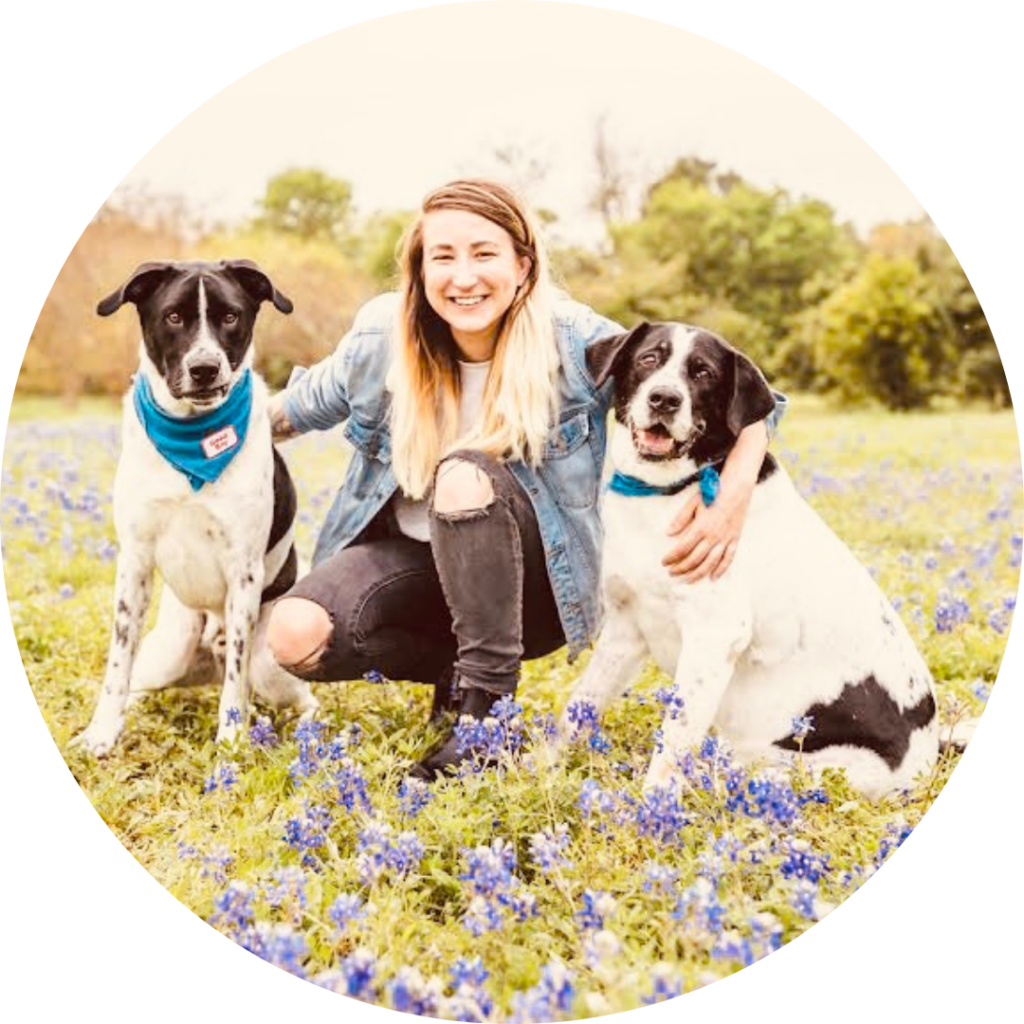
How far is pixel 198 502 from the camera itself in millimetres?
3883

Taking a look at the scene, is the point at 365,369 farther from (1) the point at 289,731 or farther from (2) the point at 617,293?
(1) the point at 289,731

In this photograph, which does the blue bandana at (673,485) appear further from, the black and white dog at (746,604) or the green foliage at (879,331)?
the green foliage at (879,331)

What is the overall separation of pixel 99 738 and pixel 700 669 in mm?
1742

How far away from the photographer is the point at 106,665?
4.07 m

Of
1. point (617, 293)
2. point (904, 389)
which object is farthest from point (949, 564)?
point (617, 293)

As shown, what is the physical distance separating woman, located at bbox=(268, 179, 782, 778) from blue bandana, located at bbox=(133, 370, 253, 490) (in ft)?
0.66

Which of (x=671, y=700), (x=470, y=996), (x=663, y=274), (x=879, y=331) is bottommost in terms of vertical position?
(x=470, y=996)

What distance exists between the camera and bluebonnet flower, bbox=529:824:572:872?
3.14 m

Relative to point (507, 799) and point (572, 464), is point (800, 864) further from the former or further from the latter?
point (572, 464)

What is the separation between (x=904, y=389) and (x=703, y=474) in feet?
2.91

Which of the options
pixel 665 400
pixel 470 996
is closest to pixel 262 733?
pixel 470 996

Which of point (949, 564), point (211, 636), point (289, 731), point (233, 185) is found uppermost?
point (233, 185)

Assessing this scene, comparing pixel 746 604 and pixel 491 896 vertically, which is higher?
pixel 746 604

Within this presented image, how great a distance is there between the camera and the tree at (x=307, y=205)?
3.88m
